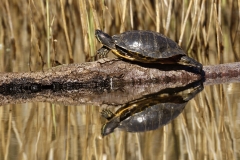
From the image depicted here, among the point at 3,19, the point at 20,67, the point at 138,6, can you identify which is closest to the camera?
the point at 20,67

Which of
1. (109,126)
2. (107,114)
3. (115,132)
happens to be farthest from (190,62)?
(115,132)

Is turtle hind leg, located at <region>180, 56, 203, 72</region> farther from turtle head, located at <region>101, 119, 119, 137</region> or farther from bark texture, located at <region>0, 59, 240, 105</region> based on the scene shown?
turtle head, located at <region>101, 119, 119, 137</region>

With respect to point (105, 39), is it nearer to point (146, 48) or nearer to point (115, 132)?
point (146, 48)

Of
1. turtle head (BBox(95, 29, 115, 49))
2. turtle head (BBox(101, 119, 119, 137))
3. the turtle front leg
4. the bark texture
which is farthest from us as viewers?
the turtle front leg

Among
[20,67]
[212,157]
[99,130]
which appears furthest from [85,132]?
[20,67]

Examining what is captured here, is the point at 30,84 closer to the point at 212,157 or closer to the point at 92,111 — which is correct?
the point at 92,111

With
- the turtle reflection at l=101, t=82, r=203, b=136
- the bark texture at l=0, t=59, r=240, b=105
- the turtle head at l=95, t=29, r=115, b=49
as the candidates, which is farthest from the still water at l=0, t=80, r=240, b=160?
the turtle head at l=95, t=29, r=115, b=49
